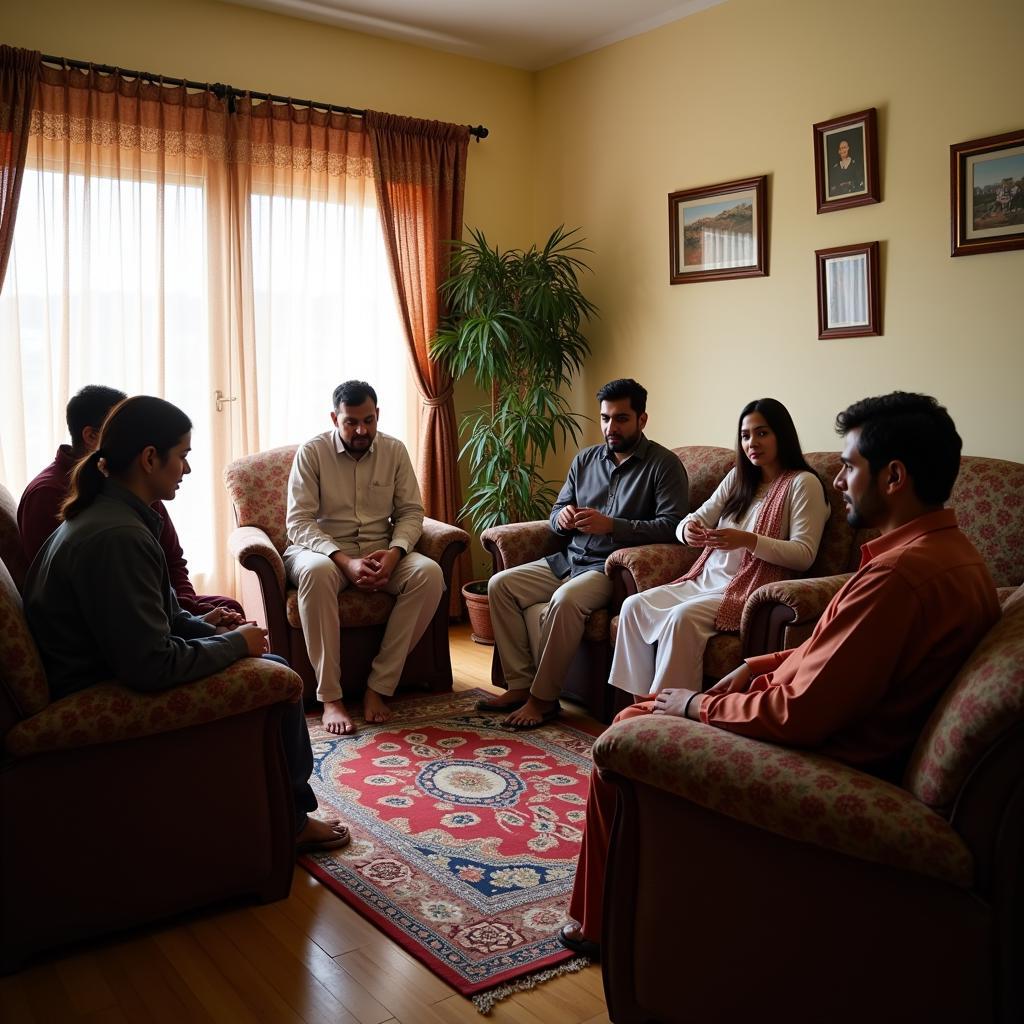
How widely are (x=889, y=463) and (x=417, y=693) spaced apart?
284cm

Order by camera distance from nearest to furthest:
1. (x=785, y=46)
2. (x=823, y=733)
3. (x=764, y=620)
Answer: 1. (x=823, y=733)
2. (x=764, y=620)
3. (x=785, y=46)

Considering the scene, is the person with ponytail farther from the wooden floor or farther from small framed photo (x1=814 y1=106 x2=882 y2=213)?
small framed photo (x1=814 y1=106 x2=882 y2=213)

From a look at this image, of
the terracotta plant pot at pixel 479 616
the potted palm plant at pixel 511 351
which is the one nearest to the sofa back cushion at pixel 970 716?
the terracotta plant pot at pixel 479 616

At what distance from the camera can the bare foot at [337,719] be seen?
3779mm

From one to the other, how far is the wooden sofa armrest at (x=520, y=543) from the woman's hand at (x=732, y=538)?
1.02 m

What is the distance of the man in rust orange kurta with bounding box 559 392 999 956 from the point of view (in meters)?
1.71

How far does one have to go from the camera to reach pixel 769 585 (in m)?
3.25

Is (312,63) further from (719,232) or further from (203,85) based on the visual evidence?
(719,232)

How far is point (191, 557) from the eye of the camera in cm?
477

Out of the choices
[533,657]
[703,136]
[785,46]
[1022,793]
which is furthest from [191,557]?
[1022,793]

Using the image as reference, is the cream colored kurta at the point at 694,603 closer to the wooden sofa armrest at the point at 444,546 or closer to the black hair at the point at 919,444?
the wooden sofa armrest at the point at 444,546

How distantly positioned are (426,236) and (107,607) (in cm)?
362

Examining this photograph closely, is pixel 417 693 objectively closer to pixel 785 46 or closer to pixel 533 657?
pixel 533 657

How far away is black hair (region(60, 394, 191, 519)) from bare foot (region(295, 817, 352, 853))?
1.11 meters
